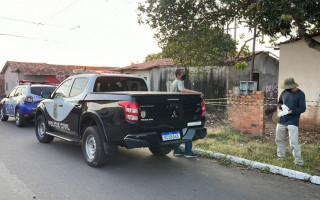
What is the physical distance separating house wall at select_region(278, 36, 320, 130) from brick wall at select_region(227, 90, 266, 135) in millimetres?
2800

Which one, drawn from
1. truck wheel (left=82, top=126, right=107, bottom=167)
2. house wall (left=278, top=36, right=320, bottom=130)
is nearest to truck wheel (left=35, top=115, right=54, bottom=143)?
truck wheel (left=82, top=126, right=107, bottom=167)

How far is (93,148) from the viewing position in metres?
5.23

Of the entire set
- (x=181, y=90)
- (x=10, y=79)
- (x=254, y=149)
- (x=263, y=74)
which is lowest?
(x=254, y=149)

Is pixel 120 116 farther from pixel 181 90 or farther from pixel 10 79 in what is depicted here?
pixel 10 79

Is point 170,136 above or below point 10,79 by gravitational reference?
below

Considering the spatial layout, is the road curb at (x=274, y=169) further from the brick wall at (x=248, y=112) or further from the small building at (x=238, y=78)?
A: the small building at (x=238, y=78)

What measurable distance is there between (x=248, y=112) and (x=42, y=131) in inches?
233

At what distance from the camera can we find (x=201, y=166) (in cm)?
531

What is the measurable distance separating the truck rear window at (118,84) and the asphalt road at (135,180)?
1526 mm

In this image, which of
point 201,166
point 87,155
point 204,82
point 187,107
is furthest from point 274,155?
point 204,82

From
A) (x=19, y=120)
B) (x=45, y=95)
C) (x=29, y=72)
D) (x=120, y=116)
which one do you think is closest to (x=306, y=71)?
(x=120, y=116)

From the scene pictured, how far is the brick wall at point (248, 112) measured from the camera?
7598mm

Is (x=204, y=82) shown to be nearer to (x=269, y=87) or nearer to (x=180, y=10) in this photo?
(x=269, y=87)

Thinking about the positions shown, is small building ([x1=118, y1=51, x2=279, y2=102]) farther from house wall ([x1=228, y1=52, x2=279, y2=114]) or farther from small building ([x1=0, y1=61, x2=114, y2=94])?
small building ([x1=0, y1=61, x2=114, y2=94])
